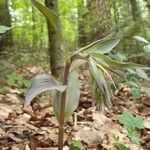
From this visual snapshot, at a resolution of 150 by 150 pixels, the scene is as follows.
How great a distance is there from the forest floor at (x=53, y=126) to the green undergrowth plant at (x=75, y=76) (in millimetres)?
706

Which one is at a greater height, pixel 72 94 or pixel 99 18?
pixel 99 18

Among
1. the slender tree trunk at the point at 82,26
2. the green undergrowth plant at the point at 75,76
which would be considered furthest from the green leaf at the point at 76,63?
the slender tree trunk at the point at 82,26

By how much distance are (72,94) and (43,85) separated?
19cm

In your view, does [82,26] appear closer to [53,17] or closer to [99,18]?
[99,18]

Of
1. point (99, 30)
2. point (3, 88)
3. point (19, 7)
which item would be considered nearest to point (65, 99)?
point (3, 88)

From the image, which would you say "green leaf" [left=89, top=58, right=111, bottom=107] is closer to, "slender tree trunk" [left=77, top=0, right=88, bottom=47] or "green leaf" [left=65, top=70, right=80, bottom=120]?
"green leaf" [left=65, top=70, right=80, bottom=120]

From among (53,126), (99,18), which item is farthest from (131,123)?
(99,18)

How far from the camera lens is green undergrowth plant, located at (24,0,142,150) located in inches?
64.5

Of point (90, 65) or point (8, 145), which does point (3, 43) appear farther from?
point (90, 65)

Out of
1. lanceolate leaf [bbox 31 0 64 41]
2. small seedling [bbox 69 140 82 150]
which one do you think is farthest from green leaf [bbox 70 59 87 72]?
small seedling [bbox 69 140 82 150]

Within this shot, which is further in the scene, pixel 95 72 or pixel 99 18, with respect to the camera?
pixel 99 18

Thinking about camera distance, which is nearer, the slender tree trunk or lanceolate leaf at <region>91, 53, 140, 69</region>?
lanceolate leaf at <region>91, 53, 140, 69</region>

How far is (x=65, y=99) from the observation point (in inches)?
70.6

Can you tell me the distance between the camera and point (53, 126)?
2998 millimetres
